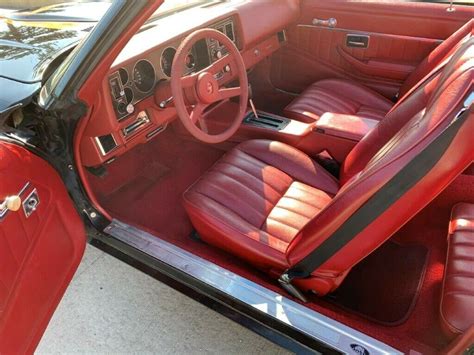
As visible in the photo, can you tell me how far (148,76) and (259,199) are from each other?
745 mm

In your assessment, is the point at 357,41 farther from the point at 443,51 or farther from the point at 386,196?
the point at 386,196

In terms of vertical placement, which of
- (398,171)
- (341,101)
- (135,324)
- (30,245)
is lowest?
(135,324)

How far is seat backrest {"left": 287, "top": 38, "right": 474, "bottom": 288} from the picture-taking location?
96 cm

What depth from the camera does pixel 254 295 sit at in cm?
142

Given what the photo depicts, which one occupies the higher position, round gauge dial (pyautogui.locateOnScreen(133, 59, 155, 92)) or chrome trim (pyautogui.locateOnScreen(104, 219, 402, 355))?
round gauge dial (pyautogui.locateOnScreen(133, 59, 155, 92))

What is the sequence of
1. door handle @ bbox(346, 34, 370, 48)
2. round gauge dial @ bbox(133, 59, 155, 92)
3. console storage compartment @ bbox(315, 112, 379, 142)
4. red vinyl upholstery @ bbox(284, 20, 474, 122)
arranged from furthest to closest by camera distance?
door handle @ bbox(346, 34, 370, 48)
red vinyl upholstery @ bbox(284, 20, 474, 122)
console storage compartment @ bbox(315, 112, 379, 142)
round gauge dial @ bbox(133, 59, 155, 92)

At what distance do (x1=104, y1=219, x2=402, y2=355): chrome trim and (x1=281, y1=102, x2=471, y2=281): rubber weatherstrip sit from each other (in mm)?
151

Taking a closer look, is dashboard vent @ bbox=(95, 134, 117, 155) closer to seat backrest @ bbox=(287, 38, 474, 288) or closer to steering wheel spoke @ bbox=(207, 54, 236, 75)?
steering wheel spoke @ bbox=(207, 54, 236, 75)

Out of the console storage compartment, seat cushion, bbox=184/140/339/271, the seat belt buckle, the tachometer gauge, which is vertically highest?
the tachometer gauge

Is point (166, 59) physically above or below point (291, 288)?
above

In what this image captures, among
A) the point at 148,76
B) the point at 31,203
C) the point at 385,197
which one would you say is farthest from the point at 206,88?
the point at 385,197

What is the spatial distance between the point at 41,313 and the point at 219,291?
2.07 feet

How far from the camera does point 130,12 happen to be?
3.79 ft

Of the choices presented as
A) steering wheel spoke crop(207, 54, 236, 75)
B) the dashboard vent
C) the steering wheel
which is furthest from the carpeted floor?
steering wheel spoke crop(207, 54, 236, 75)
